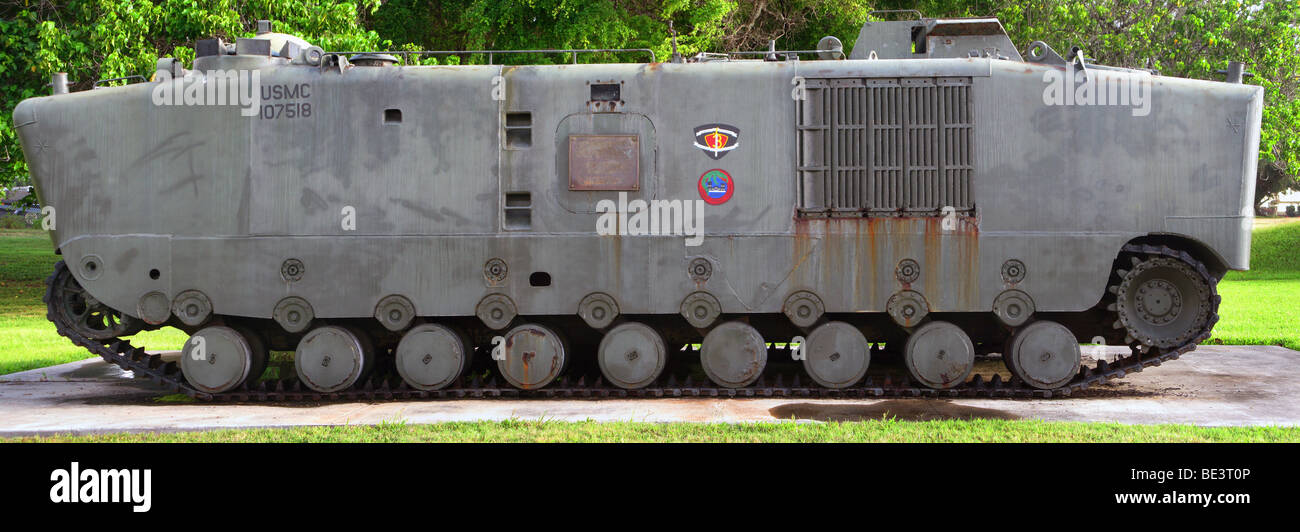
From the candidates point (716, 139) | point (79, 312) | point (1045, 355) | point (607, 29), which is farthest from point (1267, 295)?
point (79, 312)

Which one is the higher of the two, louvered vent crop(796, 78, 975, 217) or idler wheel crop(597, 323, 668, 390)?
louvered vent crop(796, 78, 975, 217)

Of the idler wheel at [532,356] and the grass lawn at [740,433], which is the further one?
the idler wheel at [532,356]

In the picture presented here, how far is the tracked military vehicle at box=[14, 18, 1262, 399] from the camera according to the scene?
1090cm

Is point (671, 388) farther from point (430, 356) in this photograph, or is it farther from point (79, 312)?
point (79, 312)

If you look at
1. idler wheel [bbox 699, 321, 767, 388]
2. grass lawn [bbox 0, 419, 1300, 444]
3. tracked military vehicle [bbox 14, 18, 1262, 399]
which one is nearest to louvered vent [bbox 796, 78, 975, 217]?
tracked military vehicle [bbox 14, 18, 1262, 399]

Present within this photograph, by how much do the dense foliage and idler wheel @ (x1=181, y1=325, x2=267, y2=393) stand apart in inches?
384

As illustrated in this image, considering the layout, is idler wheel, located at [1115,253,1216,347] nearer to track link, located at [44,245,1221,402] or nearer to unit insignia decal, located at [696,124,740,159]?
track link, located at [44,245,1221,402]

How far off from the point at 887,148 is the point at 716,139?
6.00 feet

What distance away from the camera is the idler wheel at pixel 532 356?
11023 millimetres

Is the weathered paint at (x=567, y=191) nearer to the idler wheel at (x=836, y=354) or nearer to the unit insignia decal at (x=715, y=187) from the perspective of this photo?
the unit insignia decal at (x=715, y=187)

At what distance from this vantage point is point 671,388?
11070 mm

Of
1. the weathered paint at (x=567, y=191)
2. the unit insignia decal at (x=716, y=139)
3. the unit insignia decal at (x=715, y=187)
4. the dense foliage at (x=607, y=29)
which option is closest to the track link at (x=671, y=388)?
the weathered paint at (x=567, y=191)

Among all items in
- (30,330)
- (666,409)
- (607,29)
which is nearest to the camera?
(666,409)

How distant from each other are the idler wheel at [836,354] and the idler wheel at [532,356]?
8.85 feet
